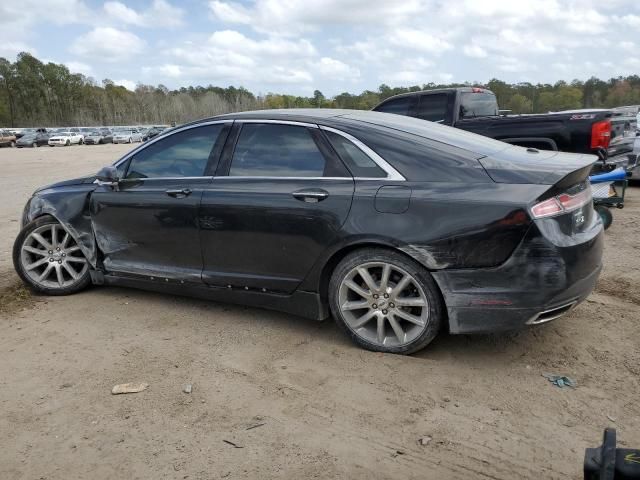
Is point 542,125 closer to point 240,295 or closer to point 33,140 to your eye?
point 240,295

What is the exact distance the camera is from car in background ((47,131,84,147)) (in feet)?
164

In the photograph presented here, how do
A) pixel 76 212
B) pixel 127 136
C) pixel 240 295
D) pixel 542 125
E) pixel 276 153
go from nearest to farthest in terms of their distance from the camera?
pixel 276 153 → pixel 240 295 → pixel 76 212 → pixel 542 125 → pixel 127 136

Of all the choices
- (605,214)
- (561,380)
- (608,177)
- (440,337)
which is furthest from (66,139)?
(561,380)

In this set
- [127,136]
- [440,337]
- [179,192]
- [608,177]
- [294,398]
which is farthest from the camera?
[127,136]

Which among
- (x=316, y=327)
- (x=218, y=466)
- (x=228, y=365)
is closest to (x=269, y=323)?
(x=316, y=327)

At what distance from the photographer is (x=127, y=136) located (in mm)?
58219

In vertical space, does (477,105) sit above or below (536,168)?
above

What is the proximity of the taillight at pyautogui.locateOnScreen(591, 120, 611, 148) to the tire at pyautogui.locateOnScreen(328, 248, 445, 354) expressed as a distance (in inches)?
202

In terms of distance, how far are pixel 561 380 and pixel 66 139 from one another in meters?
55.2

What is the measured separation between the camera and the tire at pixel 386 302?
134 inches

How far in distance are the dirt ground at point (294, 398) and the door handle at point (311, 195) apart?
1006 millimetres

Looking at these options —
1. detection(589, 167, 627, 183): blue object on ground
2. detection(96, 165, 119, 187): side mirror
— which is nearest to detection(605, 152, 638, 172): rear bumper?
detection(589, 167, 627, 183): blue object on ground

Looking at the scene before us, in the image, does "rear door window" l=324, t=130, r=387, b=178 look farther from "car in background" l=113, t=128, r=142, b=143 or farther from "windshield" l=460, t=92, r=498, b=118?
"car in background" l=113, t=128, r=142, b=143

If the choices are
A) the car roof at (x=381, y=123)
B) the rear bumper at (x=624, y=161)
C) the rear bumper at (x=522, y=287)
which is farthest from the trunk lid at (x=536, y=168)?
the rear bumper at (x=624, y=161)
